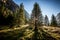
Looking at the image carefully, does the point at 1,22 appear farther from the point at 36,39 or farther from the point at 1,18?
the point at 36,39

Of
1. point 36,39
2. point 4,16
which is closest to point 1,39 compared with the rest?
point 36,39

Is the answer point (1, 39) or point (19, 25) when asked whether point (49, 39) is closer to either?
point (1, 39)

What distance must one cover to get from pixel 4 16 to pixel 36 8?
24.4m

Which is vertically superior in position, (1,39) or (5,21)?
(5,21)

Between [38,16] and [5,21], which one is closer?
[38,16]

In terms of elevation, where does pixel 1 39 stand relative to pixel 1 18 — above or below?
below

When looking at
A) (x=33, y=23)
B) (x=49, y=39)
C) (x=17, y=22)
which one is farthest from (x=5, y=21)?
(x=49, y=39)

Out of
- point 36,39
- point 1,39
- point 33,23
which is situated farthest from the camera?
point 33,23

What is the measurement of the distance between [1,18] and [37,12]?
25912mm

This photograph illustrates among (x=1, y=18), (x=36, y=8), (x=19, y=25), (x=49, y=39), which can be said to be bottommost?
(x=49, y=39)

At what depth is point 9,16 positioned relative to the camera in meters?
67.9

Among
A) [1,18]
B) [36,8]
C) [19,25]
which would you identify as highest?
[36,8]

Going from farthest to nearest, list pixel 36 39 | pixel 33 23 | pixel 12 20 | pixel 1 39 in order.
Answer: pixel 12 20 < pixel 33 23 < pixel 36 39 < pixel 1 39

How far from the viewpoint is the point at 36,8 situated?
196 ft
